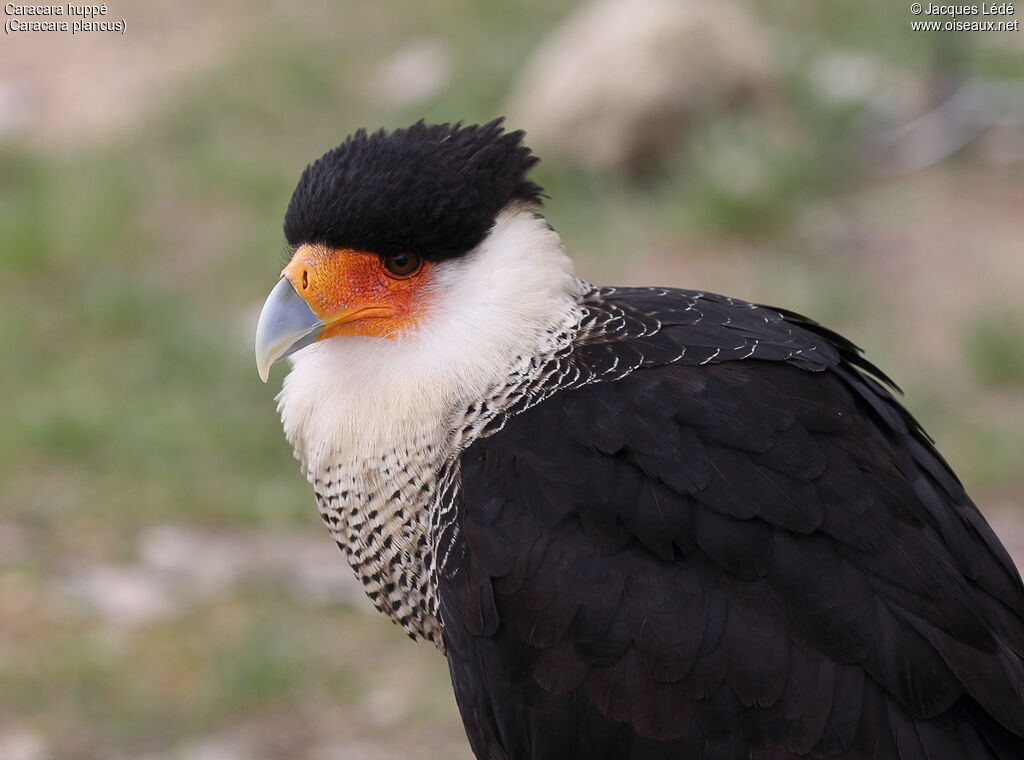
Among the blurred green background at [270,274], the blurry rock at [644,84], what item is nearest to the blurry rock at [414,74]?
the blurred green background at [270,274]

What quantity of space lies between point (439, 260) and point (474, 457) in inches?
18.3

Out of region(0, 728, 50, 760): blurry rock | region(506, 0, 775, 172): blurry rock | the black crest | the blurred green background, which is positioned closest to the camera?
the black crest

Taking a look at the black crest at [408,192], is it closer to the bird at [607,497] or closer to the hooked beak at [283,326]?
the bird at [607,497]

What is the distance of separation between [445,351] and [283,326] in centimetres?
37

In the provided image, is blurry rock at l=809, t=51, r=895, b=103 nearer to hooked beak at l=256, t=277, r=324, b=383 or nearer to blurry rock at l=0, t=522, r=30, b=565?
blurry rock at l=0, t=522, r=30, b=565

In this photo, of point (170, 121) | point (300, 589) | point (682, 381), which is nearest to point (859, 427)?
point (682, 381)

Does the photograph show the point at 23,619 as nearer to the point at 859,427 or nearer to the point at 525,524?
the point at 525,524

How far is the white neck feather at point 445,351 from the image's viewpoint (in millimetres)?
3078

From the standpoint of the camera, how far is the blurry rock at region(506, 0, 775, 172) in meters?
8.70

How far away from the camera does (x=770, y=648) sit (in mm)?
2805

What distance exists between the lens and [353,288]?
3115 millimetres

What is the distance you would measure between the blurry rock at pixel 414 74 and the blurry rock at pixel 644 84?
4.60ft

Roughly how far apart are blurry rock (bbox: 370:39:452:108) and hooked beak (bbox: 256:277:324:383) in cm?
713

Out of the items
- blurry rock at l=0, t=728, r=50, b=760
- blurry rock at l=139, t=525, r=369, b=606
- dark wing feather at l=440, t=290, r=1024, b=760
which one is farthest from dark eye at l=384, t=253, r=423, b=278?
blurry rock at l=139, t=525, r=369, b=606
